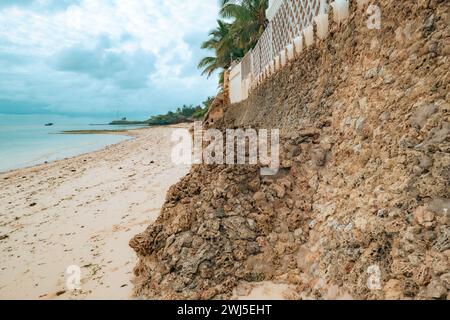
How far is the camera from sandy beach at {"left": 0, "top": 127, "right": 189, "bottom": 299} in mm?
4273

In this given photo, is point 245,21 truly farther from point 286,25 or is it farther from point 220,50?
point 286,25

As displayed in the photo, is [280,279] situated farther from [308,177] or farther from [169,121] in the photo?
[169,121]

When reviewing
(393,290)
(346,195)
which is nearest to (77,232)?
(346,195)

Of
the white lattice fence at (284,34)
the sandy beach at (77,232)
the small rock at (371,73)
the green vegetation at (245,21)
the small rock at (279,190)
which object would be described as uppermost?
the green vegetation at (245,21)

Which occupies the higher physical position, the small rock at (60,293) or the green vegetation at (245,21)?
the green vegetation at (245,21)

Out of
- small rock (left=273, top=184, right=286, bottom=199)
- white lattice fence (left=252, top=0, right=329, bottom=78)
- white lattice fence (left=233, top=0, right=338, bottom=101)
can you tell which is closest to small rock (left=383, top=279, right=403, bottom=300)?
small rock (left=273, top=184, right=286, bottom=199)

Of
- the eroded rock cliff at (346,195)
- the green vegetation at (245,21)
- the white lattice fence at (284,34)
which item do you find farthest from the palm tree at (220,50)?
the eroded rock cliff at (346,195)

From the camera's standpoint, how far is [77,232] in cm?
638

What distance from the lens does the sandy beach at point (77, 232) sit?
4273mm

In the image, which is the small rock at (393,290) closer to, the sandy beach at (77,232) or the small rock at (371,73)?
the small rock at (371,73)

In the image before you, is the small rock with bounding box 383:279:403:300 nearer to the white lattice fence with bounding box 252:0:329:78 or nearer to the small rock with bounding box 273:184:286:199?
the small rock with bounding box 273:184:286:199
